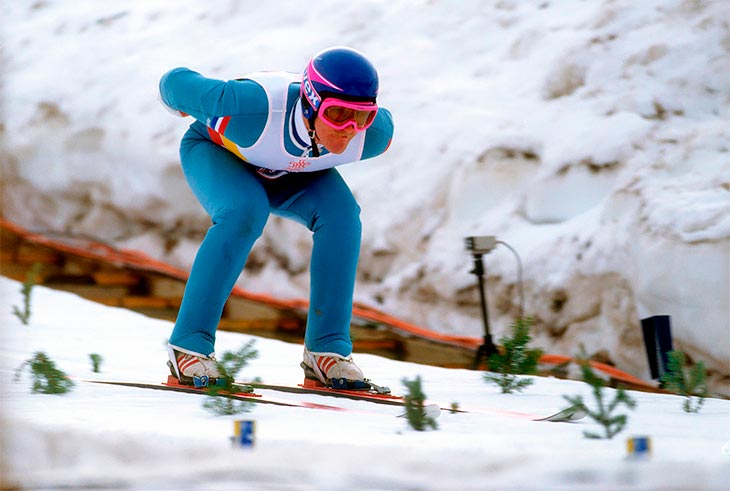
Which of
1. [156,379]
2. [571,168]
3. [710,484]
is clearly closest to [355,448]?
[710,484]

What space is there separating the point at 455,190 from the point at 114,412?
3.22 m

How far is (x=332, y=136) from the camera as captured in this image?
2.78 metres

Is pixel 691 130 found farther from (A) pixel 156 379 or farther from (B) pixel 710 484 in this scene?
(B) pixel 710 484

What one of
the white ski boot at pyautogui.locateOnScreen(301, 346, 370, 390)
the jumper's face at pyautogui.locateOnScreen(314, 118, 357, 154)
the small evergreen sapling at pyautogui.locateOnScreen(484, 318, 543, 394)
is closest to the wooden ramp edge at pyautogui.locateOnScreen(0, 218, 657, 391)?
the small evergreen sapling at pyautogui.locateOnScreen(484, 318, 543, 394)

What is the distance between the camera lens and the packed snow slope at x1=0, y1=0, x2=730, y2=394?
14.8 ft

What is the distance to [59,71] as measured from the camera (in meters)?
6.82

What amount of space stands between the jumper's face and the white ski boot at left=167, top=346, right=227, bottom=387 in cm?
66

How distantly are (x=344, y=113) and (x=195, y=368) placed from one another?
788 millimetres

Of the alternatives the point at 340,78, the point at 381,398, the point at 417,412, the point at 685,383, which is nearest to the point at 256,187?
the point at 340,78

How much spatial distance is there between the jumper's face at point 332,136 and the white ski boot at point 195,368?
66cm

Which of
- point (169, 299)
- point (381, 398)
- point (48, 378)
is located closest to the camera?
point (48, 378)

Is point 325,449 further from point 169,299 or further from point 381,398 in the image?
point 169,299

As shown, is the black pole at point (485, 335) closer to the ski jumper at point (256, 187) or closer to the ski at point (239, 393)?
the ski jumper at point (256, 187)

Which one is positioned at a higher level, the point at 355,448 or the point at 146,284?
the point at 146,284
